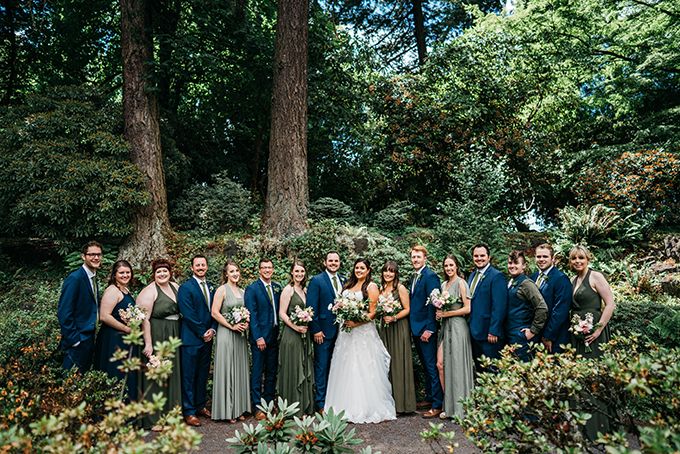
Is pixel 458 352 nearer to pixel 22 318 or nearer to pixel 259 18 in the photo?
pixel 22 318

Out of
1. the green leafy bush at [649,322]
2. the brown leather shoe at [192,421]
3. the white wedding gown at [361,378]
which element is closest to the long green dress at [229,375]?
the brown leather shoe at [192,421]

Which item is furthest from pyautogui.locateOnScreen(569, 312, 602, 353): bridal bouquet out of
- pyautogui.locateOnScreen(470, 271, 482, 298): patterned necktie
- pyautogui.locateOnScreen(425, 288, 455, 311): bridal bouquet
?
pyautogui.locateOnScreen(425, 288, 455, 311): bridal bouquet

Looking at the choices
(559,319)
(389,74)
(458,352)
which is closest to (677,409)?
(559,319)

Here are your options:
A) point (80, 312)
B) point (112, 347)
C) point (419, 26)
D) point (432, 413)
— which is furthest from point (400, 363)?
point (419, 26)

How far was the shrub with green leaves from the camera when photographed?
9.09m

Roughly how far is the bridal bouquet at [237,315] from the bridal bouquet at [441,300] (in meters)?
2.44

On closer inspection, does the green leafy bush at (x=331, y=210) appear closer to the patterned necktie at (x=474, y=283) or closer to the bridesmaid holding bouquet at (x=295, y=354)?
the bridesmaid holding bouquet at (x=295, y=354)

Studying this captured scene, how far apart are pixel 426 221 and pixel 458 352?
880 centimetres

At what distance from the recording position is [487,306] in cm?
574

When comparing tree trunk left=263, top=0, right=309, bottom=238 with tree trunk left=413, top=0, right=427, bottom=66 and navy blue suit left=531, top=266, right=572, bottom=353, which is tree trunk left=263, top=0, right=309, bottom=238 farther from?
tree trunk left=413, top=0, right=427, bottom=66

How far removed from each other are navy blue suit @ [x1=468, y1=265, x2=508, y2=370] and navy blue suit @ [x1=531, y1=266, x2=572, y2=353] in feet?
1.67

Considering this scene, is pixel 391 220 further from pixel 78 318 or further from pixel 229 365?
pixel 78 318

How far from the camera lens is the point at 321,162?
47.1ft

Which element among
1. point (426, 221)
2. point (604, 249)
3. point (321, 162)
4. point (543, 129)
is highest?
point (543, 129)
